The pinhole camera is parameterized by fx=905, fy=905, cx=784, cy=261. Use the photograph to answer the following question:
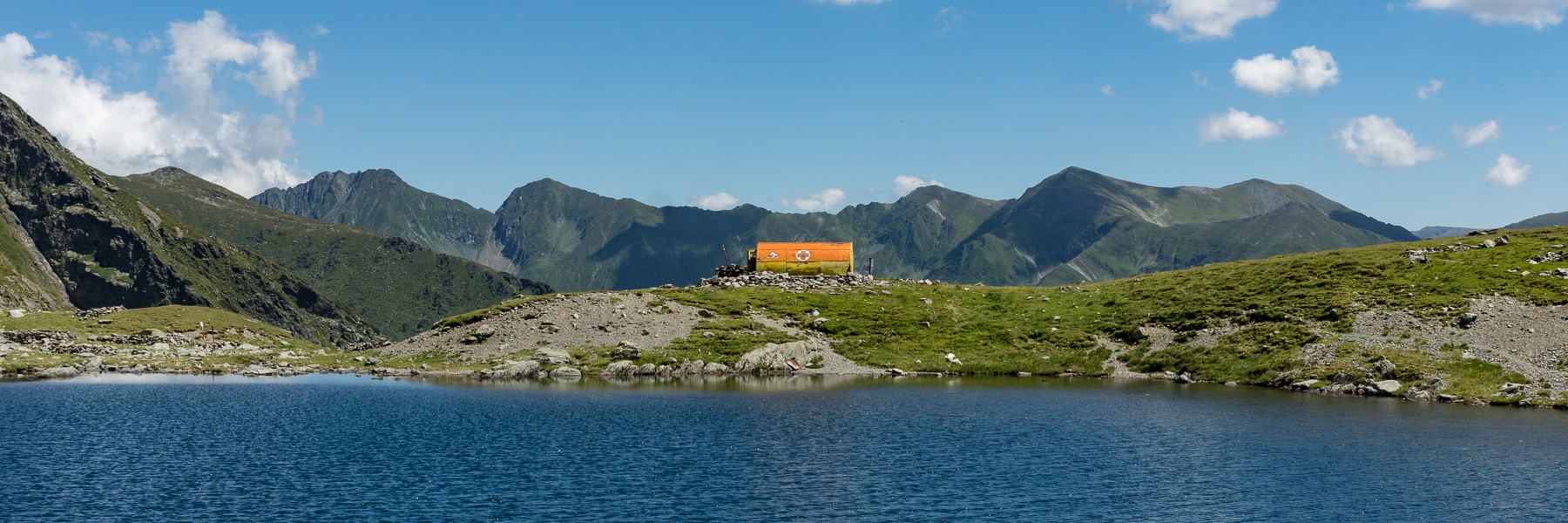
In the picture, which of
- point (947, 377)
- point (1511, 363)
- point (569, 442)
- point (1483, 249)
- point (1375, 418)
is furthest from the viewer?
point (1483, 249)

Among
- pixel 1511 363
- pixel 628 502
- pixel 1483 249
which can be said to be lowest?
pixel 628 502

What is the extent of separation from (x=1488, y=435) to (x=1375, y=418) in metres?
8.07

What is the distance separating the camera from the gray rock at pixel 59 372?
90125 millimetres

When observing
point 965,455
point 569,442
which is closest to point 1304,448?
point 965,455

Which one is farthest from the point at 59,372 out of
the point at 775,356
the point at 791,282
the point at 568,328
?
the point at 791,282

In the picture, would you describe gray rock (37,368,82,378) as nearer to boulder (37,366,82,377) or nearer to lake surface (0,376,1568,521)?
boulder (37,366,82,377)

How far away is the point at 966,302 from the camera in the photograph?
12081 cm

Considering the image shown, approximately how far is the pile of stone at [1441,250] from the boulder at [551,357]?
311 feet

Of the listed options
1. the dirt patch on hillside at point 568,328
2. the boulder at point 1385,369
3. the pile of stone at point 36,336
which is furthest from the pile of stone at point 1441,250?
the pile of stone at point 36,336

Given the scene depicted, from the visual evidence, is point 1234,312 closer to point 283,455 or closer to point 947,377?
point 947,377

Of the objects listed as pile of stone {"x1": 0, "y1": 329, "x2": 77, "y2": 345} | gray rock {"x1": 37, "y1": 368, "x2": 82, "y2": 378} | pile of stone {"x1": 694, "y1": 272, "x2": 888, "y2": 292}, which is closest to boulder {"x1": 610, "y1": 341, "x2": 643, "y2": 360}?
pile of stone {"x1": 694, "y1": 272, "x2": 888, "y2": 292}

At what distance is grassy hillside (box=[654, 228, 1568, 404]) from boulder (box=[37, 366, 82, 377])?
63088 mm

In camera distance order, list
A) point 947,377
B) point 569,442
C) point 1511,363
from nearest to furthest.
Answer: point 569,442
point 1511,363
point 947,377

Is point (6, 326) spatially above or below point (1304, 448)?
above
